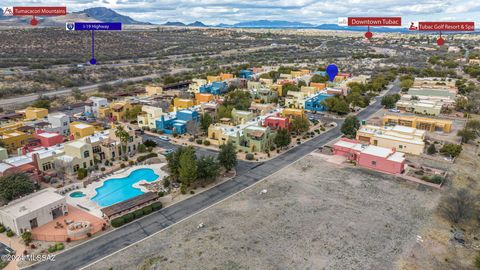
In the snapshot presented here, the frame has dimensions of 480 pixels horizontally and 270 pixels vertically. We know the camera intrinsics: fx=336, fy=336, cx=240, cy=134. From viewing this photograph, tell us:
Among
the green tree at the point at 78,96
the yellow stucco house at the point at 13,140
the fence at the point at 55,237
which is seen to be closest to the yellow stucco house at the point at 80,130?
the yellow stucco house at the point at 13,140

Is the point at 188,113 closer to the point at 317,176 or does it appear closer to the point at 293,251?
the point at 317,176

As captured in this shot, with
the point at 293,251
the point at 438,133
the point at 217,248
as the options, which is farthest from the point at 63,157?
the point at 438,133

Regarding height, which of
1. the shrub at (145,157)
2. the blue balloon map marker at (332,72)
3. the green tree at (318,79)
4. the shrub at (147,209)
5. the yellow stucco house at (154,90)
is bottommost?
the shrub at (147,209)

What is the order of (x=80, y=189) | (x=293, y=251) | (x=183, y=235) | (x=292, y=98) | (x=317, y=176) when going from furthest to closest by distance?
1. (x=292, y=98)
2. (x=317, y=176)
3. (x=80, y=189)
4. (x=183, y=235)
5. (x=293, y=251)

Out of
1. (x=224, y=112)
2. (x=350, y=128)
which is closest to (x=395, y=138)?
(x=350, y=128)

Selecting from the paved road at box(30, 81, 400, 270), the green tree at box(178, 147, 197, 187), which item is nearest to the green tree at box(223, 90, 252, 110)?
the paved road at box(30, 81, 400, 270)

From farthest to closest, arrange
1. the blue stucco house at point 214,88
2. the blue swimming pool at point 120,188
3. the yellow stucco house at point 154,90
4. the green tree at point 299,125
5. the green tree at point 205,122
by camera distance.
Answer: the blue stucco house at point 214,88, the yellow stucco house at point 154,90, the green tree at point 205,122, the green tree at point 299,125, the blue swimming pool at point 120,188

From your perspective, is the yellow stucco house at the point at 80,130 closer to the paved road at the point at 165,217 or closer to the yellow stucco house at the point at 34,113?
the yellow stucco house at the point at 34,113
